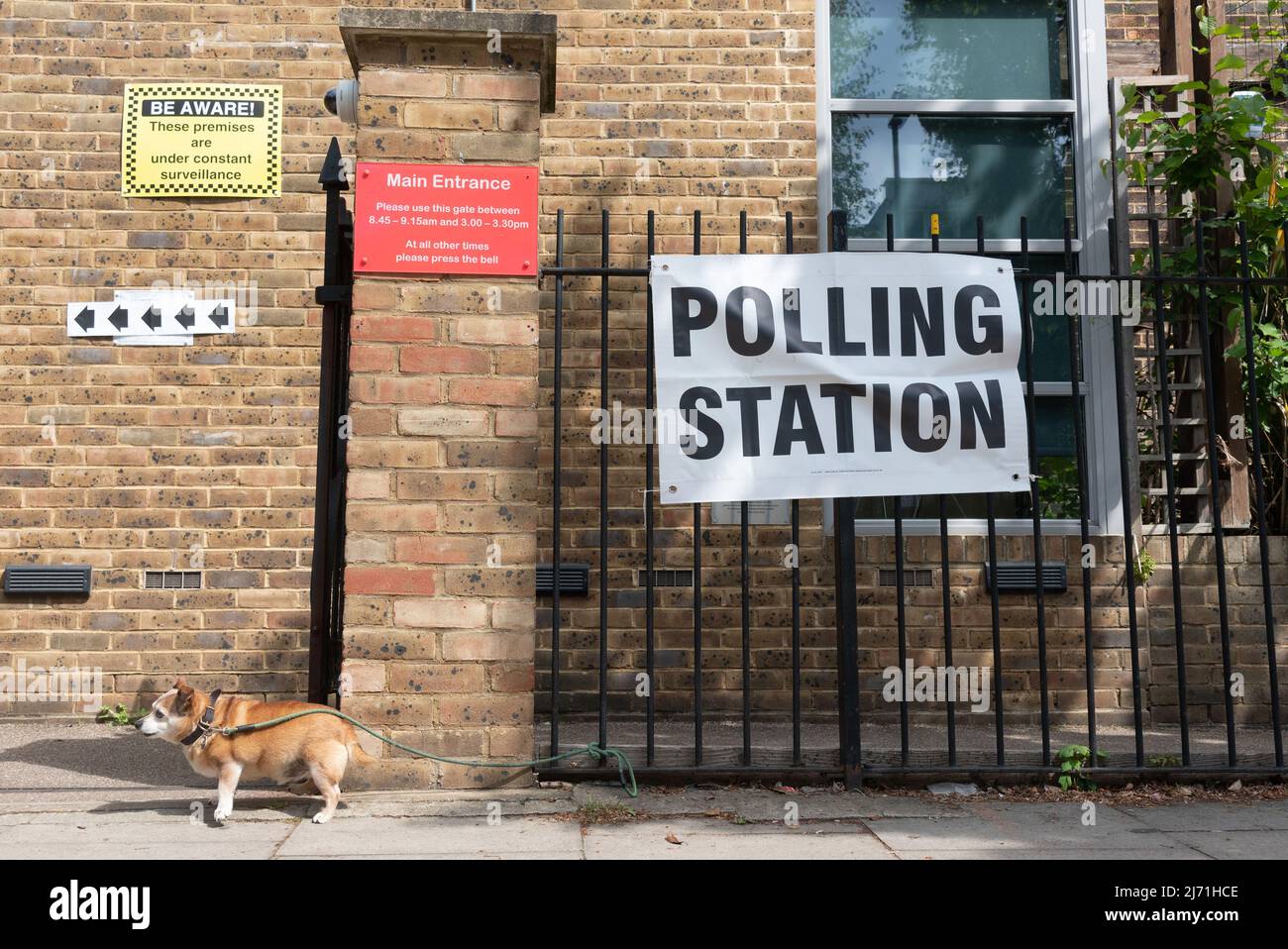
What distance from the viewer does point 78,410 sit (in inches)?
254

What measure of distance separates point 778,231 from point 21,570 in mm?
5160

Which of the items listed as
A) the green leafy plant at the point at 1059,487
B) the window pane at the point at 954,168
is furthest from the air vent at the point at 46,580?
the green leafy plant at the point at 1059,487

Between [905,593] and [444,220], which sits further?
[905,593]

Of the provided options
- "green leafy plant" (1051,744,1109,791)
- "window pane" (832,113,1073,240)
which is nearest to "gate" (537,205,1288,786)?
"window pane" (832,113,1073,240)

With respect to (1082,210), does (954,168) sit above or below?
above

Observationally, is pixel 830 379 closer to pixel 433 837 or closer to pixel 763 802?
pixel 763 802

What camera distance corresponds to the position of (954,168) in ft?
22.2

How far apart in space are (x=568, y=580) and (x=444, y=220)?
2.62m

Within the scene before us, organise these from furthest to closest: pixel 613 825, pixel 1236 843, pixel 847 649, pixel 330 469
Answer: pixel 330 469, pixel 847 649, pixel 613 825, pixel 1236 843

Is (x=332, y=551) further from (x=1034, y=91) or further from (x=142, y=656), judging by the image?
(x=1034, y=91)

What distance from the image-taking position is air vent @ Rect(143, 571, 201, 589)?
6410mm

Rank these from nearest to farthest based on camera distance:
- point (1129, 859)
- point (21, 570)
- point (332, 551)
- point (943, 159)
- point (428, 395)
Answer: point (1129, 859) → point (428, 395) → point (332, 551) → point (21, 570) → point (943, 159)

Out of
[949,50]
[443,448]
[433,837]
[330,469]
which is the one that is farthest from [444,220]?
Result: [949,50]

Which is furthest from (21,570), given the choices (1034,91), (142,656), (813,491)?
(1034,91)
